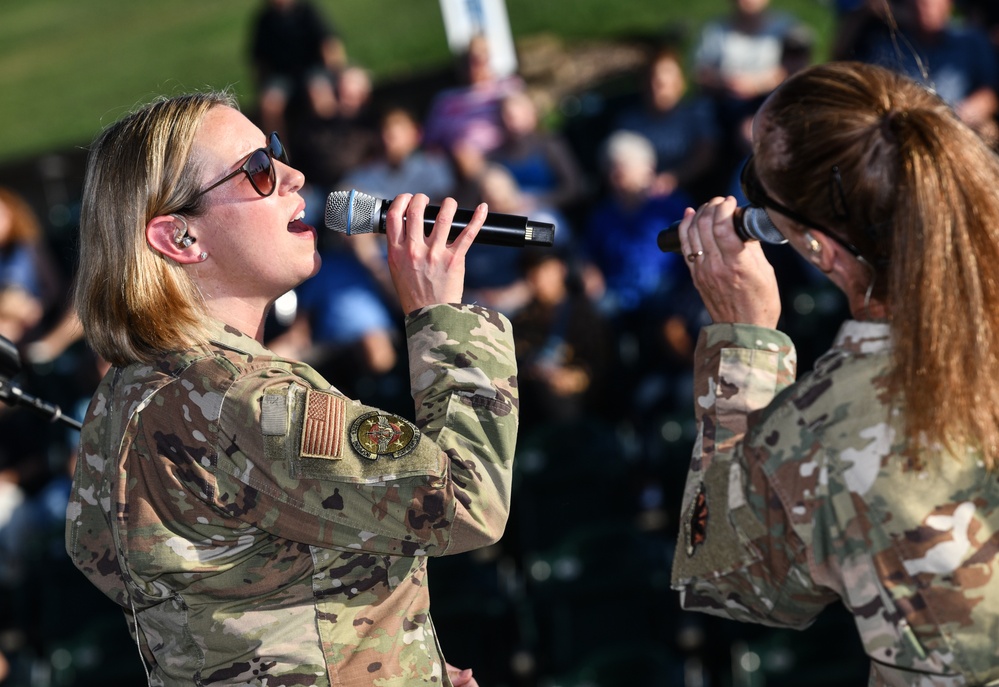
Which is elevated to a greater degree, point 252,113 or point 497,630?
point 252,113

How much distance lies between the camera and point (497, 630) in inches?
182

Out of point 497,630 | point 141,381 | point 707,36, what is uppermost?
point 141,381

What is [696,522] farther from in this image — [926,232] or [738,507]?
[926,232]

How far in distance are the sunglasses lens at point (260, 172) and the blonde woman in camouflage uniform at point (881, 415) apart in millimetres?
817

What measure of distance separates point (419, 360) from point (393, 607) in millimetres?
413

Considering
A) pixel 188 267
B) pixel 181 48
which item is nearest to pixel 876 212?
pixel 188 267

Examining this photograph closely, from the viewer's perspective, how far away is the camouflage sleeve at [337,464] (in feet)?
5.93

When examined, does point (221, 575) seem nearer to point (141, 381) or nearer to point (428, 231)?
point (141, 381)

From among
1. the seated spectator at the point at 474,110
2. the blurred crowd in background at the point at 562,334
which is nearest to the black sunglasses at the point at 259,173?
the blurred crowd in background at the point at 562,334

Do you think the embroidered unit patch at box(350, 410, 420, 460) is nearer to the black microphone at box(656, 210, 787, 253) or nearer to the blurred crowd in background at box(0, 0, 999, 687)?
the black microphone at box(656, 210, 787, 253)

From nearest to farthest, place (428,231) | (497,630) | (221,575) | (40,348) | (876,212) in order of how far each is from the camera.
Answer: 1. (876,212)
2. (221,575)
3. (428,231)
4. (497,630)
5. (40,348)

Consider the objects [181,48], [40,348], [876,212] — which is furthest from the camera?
[181,48]

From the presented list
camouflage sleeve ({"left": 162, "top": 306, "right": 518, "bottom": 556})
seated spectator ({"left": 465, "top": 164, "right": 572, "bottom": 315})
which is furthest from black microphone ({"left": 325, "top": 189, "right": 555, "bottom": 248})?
seated spectator ({"left": 465, "top": 164, "right": 572, "bottom": 315})

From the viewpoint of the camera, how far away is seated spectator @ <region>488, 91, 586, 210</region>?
6617mm
